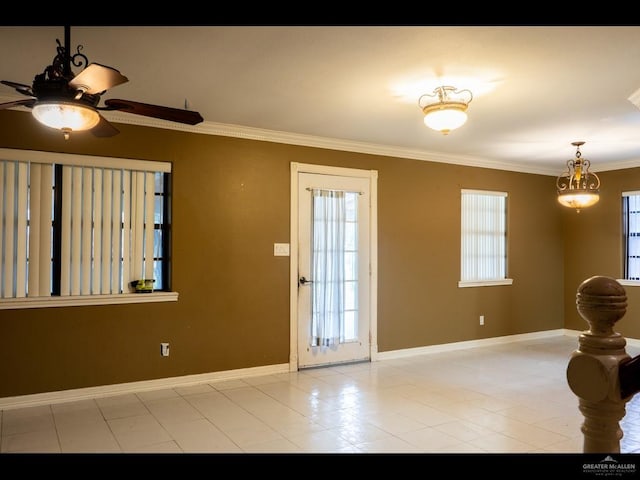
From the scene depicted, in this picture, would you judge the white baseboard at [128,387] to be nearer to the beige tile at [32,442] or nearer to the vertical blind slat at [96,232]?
the beige tile at [32,442]

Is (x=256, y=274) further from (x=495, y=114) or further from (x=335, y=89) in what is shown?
(x=495, y=114)

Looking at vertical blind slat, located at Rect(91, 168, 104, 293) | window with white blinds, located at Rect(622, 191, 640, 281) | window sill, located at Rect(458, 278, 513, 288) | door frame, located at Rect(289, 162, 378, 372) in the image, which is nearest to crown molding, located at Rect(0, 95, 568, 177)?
door frame, located at Rect(289, 162, 378, 372)

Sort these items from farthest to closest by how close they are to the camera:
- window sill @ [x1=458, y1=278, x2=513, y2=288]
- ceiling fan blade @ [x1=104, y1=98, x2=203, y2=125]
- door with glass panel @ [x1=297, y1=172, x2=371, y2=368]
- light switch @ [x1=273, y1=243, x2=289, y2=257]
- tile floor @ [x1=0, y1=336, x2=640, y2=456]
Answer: window sill @ [x1=458, y1=278, x2=513, y2=288] < door with glass panel @ [x1=297, y1=172, x2=371, y2=368] < light switch @ [x1=273, y1=243, x2=289, y2=257] < tile floor @ [x1=0, y1=336, x2=640, y2=456] < ceiling fan blade @ [x1=104, y1=98, x2=203, y2=125]

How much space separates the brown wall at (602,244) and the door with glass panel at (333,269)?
3.52 m

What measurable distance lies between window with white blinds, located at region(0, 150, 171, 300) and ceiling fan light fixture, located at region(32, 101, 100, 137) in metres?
1.98

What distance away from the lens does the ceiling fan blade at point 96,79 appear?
221 centimetres

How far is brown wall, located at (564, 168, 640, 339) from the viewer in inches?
268

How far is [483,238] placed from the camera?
22.7 ft

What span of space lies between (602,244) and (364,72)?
5.59 m

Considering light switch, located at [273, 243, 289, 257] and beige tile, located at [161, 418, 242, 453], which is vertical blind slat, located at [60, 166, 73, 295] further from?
light switch, located at [273, 243, 289, 257]

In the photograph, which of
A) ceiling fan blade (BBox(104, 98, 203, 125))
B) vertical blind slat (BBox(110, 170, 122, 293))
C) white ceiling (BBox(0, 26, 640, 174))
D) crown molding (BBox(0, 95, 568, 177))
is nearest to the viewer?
ceiling fan blade (BBox(104, 98, 203, 125))

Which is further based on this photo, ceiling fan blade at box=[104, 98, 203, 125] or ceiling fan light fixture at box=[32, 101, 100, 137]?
ceiling fan blade at box=[104, 98, 203, 125]

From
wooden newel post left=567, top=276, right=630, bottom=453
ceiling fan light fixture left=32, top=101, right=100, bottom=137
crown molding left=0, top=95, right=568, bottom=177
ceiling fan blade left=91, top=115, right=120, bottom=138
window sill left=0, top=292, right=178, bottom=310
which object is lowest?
window sill left=0, top=292, right=178, bottom=310
